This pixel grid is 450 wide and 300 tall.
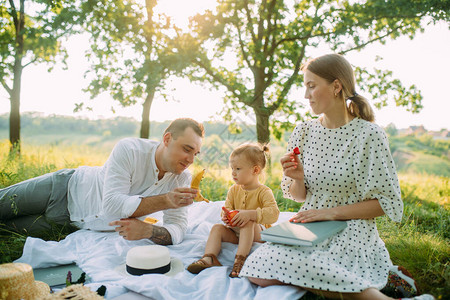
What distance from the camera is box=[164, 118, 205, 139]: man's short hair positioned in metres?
3.59

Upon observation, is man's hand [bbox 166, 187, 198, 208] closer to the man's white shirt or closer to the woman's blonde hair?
the man's white shirt

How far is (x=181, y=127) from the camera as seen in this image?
11.8 feet

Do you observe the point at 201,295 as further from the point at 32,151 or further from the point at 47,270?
the point at 32,151

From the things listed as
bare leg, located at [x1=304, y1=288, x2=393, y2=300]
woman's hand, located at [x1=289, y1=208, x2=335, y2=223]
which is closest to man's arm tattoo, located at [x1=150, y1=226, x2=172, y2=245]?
woman's hand, located at [x1=289, y1=208, x2=335, y2=223]

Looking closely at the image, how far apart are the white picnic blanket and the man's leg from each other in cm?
37

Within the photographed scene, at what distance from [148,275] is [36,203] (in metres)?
1.92

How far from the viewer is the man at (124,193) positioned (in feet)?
11.2

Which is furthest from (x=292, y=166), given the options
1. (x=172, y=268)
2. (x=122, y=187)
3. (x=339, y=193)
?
(x=122, y=187)

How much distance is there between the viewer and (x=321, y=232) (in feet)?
8.63

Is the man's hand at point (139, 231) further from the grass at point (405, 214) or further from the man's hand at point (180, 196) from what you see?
Result: the grass at point (405, 214)

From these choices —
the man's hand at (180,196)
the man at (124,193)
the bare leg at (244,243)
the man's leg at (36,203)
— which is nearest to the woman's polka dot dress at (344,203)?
the bare leg at (244,243)

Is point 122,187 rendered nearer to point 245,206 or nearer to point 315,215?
point 245,206

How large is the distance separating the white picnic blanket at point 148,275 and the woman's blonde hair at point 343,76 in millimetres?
1568

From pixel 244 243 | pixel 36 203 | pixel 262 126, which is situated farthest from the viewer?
pixel 262 126
